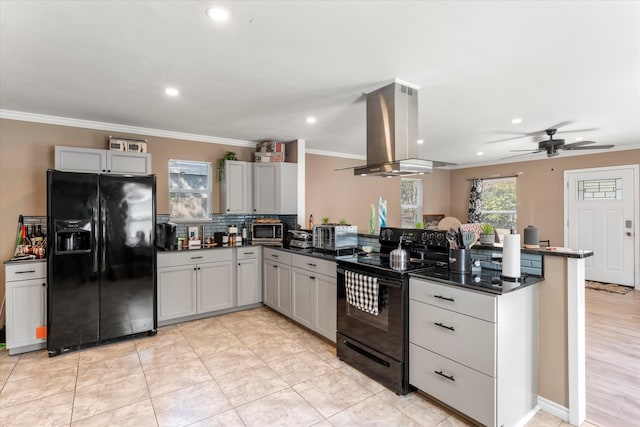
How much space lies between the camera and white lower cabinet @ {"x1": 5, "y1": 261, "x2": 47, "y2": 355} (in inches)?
122

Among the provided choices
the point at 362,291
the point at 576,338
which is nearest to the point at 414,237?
the point at 362,291

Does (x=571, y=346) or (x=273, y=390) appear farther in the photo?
(x=273, y=390)

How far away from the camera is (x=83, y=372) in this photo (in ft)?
9.21

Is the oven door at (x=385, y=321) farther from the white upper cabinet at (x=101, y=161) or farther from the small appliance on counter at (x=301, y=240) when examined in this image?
the white upper cabinet at (x=101, y=161)

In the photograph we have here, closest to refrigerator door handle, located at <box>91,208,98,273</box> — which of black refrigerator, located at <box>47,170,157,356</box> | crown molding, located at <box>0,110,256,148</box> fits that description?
black refrigerator, located at <box>47,170,157,356</box>

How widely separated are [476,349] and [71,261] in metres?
3.66

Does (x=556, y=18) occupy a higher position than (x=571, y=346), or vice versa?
(x=556, y=18)

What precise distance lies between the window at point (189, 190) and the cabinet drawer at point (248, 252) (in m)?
0.73

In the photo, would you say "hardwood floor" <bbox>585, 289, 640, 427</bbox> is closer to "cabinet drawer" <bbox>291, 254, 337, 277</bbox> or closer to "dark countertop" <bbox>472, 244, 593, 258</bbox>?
"dark countertop" <bbox>472, 244, 593, 258</bbox>

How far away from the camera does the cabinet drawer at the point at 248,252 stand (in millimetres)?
4402

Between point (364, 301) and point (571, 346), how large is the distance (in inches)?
55.0

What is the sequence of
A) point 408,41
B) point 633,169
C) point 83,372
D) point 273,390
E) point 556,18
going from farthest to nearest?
point 633,169 < point 83,372 < point 273,390 < point 408,41 < point 556,18

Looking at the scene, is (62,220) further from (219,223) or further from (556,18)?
(556,18)

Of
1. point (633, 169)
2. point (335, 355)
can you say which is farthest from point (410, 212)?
point (335, 355)
